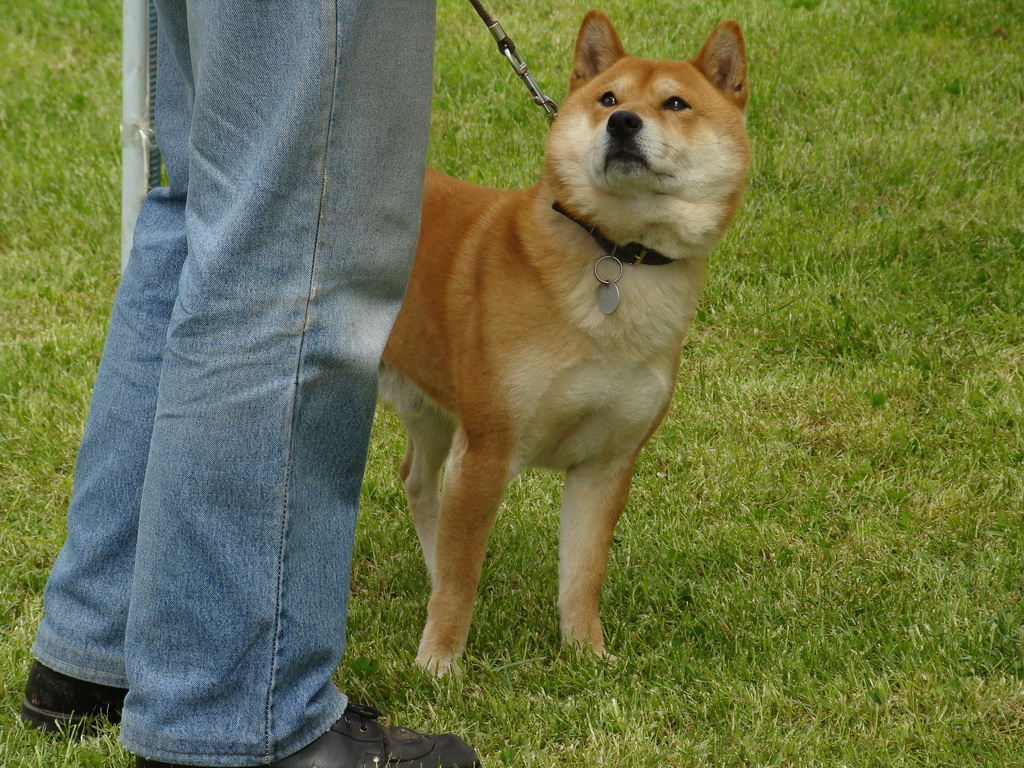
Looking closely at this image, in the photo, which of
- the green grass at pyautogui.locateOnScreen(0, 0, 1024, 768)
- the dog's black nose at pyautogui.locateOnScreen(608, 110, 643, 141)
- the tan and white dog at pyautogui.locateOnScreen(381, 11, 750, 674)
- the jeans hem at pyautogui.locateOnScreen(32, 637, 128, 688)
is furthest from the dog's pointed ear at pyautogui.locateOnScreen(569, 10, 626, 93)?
the jeans hem at pyautogui.locateOnScreen(32, 637, 128, 688)

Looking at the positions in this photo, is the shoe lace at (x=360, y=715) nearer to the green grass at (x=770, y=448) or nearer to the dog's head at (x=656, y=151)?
the green grass at (x=770, y=448)

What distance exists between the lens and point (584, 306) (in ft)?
8.79

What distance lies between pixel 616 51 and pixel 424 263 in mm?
793

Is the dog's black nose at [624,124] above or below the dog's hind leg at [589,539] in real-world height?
above

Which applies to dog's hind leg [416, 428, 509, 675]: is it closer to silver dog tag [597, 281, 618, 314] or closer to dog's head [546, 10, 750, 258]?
silver dog tag [597, 281, 618, 314]

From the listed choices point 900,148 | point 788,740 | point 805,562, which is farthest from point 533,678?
point 900,148

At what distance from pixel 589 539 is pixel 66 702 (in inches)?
51.9

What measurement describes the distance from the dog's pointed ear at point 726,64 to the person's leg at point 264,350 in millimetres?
1381

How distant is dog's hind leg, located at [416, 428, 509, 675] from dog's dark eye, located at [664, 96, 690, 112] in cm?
96

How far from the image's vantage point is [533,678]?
8.97 ft

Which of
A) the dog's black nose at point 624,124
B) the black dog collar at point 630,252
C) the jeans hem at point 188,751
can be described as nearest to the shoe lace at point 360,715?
the jeans hem at point 188,751

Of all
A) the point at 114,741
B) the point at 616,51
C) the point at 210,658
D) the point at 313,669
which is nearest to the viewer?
the point at 210,658

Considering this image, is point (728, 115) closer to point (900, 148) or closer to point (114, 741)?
point (114, 741)

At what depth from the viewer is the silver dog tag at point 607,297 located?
266 centimetres
